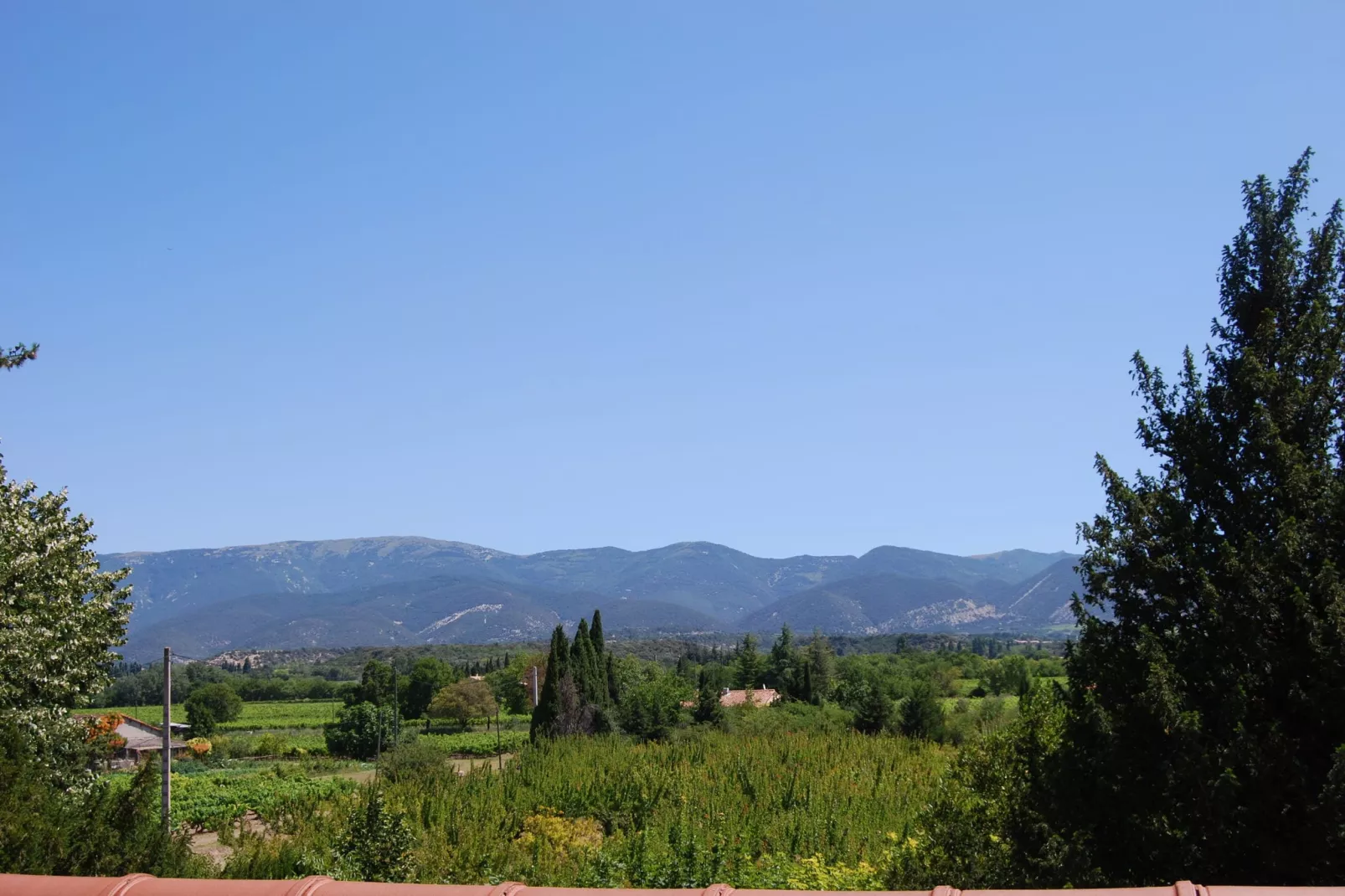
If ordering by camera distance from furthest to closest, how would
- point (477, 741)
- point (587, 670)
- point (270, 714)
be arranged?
point (270, 714) < point (477, 741) < point (587, 670)

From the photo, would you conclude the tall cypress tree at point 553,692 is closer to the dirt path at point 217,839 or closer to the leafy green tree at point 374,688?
the dirt path at point 217,839

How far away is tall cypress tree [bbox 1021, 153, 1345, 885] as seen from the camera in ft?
22.4

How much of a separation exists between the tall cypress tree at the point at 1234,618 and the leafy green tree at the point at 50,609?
11.8 m

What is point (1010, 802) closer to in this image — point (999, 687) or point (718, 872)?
point (718, 872)

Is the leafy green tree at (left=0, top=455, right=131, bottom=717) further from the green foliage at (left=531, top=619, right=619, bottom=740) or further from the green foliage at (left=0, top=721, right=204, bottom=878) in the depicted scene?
the green foliage at (left=531, top=619, right=619, bottom=740)

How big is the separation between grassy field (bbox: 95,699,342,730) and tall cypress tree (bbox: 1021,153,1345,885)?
2927 inches

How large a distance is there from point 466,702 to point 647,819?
166ft

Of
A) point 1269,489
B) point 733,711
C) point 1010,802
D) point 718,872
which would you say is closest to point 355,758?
point 733,711

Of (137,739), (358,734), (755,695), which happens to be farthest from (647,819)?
(755,695)

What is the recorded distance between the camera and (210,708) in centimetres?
8262

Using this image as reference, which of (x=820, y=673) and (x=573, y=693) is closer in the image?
(x=573, y=693)

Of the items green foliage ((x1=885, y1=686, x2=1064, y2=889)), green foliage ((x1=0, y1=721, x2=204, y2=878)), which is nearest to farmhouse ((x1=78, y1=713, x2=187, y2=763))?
green foliage ((x1=0, y1=721, x2=204, y2=878))

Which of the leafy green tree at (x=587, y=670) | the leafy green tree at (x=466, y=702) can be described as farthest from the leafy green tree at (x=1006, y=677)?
the leafy green tree at (x=587, y=670)

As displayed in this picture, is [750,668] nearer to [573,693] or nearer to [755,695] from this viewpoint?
[755,695]
